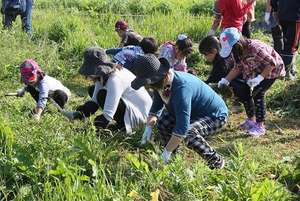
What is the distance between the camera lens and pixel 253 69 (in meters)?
4.89

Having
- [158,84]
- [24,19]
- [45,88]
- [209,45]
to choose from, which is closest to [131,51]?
[45,88]

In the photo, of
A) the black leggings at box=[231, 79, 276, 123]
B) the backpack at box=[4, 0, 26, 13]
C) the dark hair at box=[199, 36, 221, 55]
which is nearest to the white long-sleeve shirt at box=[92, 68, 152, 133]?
the dark hair at box=[199, 36, 221, 55]

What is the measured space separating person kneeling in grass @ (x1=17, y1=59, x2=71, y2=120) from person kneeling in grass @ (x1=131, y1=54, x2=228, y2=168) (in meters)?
1.31

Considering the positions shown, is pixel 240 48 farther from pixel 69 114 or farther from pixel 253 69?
pixel 69 114

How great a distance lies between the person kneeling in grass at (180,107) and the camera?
3639 mm

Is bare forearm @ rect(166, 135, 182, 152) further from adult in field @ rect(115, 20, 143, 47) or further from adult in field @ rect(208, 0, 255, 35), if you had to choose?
adult in field @ rect(208, 0, 255, 35)

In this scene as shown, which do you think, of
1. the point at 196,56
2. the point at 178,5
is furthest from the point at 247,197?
the point at 178,5

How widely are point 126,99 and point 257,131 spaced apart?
128 cm

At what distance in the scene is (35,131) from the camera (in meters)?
3.94

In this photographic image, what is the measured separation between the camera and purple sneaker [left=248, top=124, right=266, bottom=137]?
509 centimetres

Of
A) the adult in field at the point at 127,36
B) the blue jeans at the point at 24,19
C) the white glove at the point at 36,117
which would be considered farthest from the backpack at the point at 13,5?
the white glove at the point at 36,117

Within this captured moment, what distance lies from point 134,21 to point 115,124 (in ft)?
14.5

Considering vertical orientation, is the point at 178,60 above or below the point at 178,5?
above

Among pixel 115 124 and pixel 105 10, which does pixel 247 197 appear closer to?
pixel 115 124
